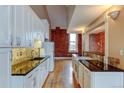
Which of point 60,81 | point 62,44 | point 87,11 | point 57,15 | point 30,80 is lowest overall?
point 60,81

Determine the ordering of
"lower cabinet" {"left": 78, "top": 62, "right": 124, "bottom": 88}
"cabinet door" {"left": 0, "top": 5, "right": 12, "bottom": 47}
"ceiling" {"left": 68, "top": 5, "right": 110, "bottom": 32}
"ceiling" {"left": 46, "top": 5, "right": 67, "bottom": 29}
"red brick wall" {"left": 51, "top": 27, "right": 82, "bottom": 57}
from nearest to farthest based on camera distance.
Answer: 1. "cabinet door" {"left": 0, "top": 5, "right": 12, "bottom": 47}
2. "lower cabinet" {"left": 78, "top": 62, "right": 124, "bottom": 88}
3. "ceiling" {"left": 68, "top": 5, "right": 110, "bottom": 32}
4. "ceiling" {"left": 46, "top": 5, "right": 67, "bottom": 29}
5. "red brick wall" {"left": 51, "top": 27, "right": 82, "bottom": 57}

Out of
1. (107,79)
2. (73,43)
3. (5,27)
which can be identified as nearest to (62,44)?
(73,43)

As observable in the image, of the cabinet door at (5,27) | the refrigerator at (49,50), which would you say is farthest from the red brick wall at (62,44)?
the cabinet door at (5,27)

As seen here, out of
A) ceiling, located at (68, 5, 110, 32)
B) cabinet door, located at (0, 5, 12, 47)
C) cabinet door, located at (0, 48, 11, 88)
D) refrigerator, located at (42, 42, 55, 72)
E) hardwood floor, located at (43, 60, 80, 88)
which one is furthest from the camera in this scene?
refrigerator, located at (42, 42, 55, 72)

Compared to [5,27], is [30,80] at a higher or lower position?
lower

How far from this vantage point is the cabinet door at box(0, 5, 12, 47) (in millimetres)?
2293

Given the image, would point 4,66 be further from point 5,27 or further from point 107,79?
point 107,79

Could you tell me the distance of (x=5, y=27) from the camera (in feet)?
7.93

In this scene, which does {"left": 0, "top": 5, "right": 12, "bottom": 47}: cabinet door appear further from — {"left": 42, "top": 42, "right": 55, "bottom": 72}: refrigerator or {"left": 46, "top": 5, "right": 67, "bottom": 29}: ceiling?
{"left": 46, "top": 5, "right": 67, "bottom": 29}: ceiling

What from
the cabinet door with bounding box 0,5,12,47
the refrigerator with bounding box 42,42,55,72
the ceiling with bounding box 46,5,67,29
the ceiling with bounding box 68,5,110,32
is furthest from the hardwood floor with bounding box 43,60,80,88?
the ceiling with bounding box 46,5,67,29

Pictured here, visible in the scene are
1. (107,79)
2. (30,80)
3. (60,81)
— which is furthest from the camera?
(60,81)

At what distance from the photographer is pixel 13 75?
9.62 ft

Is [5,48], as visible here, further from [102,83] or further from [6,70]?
[102,83]

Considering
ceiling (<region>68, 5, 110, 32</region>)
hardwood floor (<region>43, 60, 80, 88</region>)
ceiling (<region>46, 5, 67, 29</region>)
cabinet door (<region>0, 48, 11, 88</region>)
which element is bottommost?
hardwood floor (<region>43, 60, 80, 88</region>)
